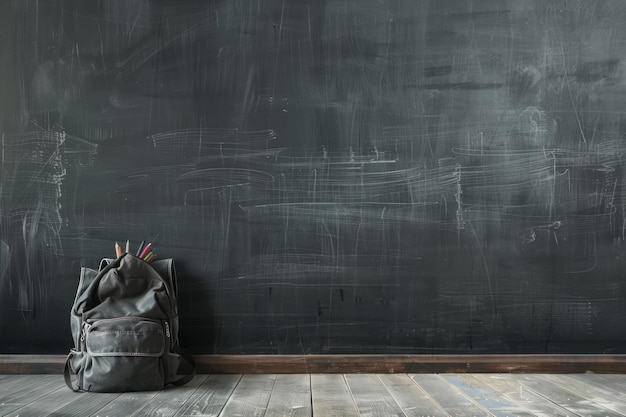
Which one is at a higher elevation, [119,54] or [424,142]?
[119,54]

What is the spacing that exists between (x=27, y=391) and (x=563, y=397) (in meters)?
1.78

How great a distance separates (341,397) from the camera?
1.92 metres

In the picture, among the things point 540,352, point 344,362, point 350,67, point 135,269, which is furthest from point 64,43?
point 540,352

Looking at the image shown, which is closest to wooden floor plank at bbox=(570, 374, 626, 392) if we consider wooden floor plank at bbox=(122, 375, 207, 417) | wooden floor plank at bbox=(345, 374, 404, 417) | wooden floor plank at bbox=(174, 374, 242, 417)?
wooden floor plank at bbox=(345, 374, 404, 417)

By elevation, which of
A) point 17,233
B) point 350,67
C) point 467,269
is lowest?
point 467,269

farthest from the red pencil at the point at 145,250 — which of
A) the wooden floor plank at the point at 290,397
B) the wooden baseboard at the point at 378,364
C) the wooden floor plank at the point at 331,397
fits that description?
the wooden floor plank at the point at 331,397

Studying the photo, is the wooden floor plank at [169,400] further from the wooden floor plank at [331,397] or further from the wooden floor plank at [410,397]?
the wooden floor plank at [410,397]

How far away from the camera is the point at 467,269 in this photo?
238cm

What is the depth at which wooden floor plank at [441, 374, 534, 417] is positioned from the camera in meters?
1.73

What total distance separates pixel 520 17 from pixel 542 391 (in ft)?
4.86

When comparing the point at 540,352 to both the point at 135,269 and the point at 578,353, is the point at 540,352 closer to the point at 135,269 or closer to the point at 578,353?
the point at 578,353

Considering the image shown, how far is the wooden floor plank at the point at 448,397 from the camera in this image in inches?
68.8

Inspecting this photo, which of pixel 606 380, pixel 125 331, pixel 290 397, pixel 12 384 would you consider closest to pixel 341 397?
pixel 290 397

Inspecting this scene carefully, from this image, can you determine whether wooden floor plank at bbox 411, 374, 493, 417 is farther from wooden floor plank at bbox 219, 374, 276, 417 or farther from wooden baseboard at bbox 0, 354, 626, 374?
wooden floor plank at bbox 219, 374, 276, 417
